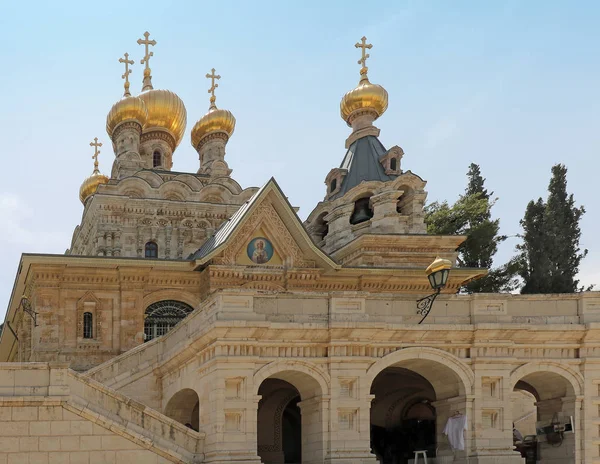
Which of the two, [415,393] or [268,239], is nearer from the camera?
[415,393]

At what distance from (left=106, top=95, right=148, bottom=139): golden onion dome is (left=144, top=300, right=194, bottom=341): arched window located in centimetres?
1393

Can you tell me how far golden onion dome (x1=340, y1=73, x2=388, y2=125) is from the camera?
131 ft

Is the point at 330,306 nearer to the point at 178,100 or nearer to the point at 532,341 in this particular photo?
the point at 532,341

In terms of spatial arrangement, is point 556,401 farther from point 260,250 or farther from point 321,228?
point 321,228

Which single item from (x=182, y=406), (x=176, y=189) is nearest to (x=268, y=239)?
(x=182, y=406)

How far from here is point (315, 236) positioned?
38.9 metres

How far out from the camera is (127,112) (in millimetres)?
40281

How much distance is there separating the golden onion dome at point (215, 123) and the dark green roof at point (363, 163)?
6.88 m

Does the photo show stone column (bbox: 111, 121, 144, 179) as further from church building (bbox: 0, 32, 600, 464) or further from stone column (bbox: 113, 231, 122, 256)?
church building (bbox: 0, 32, 600, 464)

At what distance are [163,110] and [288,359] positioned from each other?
26369 millimetres

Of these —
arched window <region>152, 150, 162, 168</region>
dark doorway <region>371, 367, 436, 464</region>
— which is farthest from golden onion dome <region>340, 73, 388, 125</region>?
dark doorway <region>371, 367, 436, 464</region>

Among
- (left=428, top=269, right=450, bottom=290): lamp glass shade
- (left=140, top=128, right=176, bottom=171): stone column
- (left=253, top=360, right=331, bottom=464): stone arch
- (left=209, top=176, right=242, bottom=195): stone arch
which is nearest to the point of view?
(left=428, top=269, right=450, bottom=290): lamp glass shade

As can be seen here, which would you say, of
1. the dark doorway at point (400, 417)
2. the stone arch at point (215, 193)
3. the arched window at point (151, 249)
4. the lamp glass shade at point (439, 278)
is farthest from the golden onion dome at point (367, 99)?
the lamp glass shade at point (439, 278)

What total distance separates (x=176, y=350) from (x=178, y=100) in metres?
25.0
